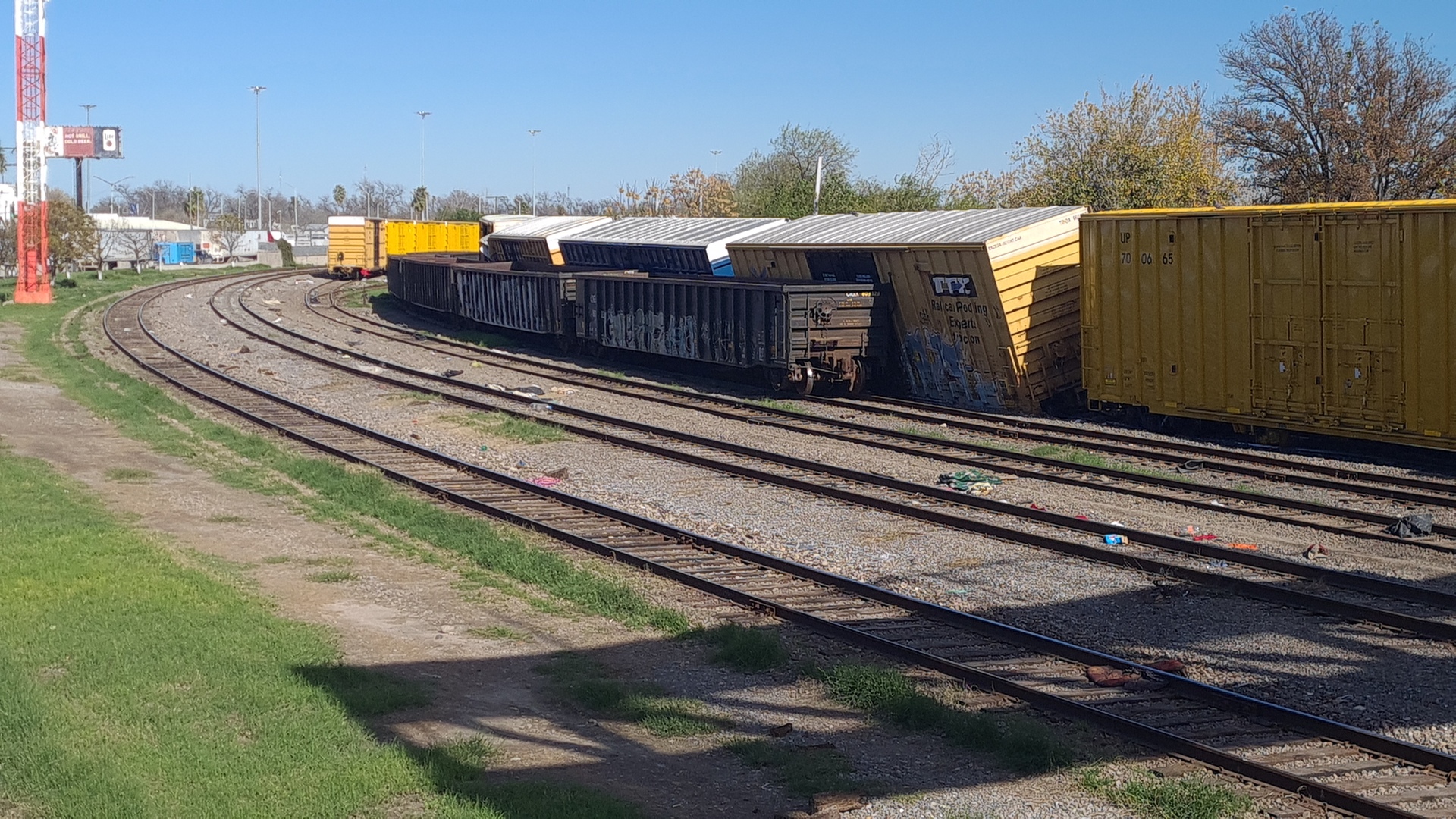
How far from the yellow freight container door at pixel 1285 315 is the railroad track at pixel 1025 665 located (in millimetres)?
9317

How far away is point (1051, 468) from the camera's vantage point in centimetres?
1617

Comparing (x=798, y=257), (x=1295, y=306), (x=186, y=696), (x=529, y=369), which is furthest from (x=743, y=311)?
(x=186, y=696)

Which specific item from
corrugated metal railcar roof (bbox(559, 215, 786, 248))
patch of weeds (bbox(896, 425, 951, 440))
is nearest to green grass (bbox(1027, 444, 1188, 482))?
patch of weeds (bbox(896, 425, 951, 440))

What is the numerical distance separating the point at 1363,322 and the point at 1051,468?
433 cm

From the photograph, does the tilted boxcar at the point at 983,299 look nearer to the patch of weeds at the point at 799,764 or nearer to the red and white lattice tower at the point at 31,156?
the patch of weeds at the point at 799,764

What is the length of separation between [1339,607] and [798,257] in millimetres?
17479

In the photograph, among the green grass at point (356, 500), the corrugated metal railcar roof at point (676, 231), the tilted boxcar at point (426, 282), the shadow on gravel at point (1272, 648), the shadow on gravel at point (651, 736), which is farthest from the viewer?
the tilted boxcar at point (426, 282)

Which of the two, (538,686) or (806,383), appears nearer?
(538,686)

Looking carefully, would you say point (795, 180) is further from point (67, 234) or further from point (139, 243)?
point (139, 243)

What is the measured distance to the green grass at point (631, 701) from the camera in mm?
7379

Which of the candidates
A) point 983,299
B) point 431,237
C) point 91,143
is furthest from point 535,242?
point 91,143

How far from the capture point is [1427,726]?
23.6ft

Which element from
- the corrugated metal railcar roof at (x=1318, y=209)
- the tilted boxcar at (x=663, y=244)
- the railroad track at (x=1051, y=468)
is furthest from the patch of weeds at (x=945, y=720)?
the tilted boxcar at (x=663, y=244)

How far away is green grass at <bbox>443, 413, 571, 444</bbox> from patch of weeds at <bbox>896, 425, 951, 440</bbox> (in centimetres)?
504
